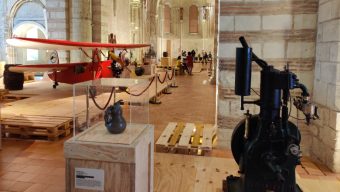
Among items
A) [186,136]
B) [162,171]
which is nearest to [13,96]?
[186,136]

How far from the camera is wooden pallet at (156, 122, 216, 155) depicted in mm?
5102

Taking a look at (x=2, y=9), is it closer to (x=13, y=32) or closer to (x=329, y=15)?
(x=13, y=32)

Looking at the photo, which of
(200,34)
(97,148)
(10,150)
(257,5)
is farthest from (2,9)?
(200,34)

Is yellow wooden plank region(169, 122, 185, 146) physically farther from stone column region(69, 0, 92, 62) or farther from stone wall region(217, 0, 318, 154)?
stone column region(69, 0, 92, 62)

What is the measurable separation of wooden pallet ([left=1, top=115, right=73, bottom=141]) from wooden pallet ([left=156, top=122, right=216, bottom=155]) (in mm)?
1839

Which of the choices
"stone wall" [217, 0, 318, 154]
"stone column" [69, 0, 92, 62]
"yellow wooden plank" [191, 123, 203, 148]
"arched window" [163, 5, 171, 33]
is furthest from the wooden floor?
"arched window" [163, 5, 171, 33]

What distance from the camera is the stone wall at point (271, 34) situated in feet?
16.5

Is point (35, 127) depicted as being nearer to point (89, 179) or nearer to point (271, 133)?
point (89, 179)

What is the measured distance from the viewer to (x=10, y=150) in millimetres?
5145

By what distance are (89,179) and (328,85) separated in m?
3.40

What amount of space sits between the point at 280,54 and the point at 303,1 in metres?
0.85

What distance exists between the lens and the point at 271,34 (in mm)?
5105

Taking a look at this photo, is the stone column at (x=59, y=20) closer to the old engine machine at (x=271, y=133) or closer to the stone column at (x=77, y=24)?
the stone column at (x=77, y=24)

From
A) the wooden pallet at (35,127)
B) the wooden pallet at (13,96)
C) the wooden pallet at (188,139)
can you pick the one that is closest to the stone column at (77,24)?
the wooden pallet at (13,96)
